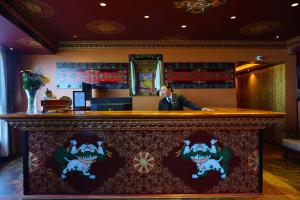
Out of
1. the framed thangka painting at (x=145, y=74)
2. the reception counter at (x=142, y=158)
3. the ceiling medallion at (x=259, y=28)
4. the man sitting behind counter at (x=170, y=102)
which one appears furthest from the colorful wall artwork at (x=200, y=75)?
the reception counter at (x=142, y=158)

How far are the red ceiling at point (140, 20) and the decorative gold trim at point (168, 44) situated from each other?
24 centimetres

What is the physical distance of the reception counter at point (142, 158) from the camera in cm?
284

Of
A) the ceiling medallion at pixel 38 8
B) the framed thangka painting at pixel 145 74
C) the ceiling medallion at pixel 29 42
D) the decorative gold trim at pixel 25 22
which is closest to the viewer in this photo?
the decorative gold trim at pixel 25 22

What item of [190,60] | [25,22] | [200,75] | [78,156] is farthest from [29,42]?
[200,75]

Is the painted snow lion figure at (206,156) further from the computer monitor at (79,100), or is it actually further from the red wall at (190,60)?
the red wall at (190,60)

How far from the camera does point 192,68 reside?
6121mm

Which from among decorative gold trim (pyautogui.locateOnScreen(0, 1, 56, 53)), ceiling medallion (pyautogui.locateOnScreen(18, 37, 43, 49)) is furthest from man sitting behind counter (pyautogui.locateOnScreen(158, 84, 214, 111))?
ceiling medallion (pyautogui.locateOnScreen(18, 37, 43, 49))

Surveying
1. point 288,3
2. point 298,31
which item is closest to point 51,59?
point 288,3

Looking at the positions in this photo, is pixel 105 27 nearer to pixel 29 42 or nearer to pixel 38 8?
pixel 38 8

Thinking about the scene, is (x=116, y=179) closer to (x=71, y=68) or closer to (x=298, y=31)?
(x=71, y=68)

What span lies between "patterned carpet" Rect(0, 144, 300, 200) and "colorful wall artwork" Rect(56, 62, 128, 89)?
2302 millimetres

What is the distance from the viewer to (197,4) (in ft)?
12.1

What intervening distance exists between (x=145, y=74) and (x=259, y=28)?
3.05 m

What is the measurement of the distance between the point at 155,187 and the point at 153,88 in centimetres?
361
